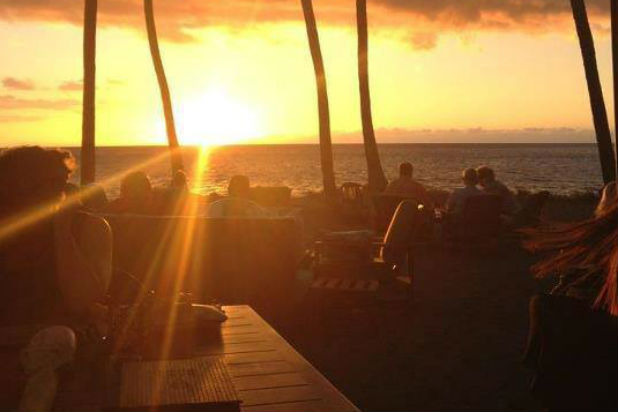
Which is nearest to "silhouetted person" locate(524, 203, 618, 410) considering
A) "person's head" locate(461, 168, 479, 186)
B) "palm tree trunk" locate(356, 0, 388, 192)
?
"person's head" locate(461, 168, 479, 186)

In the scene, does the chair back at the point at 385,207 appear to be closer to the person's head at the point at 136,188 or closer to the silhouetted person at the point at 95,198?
the silhouetted person at the point at 95,198

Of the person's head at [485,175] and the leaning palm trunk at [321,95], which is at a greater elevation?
the leaning palm trunk at [321,95]

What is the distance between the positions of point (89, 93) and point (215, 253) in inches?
506

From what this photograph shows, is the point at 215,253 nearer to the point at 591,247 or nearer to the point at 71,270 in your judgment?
the point at 71,270

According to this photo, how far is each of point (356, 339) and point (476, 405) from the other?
6.69 ft

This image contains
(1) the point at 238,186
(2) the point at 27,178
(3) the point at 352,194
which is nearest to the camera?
(2) the point at 27,178

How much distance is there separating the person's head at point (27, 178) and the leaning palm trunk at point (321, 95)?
18.4 meters

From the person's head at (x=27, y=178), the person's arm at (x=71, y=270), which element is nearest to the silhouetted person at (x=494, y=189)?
the person's arm at (x=71, y=270)

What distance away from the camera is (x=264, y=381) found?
312cm

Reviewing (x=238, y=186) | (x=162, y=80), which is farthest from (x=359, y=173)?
(x=238, y=186)

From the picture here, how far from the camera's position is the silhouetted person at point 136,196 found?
905 cm

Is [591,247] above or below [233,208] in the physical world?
above

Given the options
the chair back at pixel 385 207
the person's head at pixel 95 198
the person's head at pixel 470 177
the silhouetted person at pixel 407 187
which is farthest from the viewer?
the silhouetted person at pixel 407 187

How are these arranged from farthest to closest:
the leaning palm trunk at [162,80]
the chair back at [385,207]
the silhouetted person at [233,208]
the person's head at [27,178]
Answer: the leaning palm trunk at [162,80]
the chair back at [385,207]
the silhouetted person at [233,208]
the person's head at [27,178]
